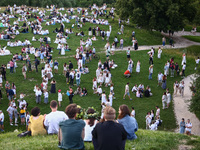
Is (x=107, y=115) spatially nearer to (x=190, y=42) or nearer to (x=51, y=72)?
(x=51, y=72)

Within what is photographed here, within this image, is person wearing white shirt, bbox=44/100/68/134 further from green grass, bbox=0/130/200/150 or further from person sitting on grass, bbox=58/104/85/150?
person sitting on grass, bbox=58/104/85/150

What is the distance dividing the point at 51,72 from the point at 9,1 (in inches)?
1913

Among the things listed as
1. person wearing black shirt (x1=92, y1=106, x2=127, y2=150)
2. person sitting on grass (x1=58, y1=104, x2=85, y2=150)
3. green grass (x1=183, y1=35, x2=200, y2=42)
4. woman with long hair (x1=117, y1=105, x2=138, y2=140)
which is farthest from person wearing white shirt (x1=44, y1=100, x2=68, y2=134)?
green grass (x1=183, y1=35, x2=200, y2=42)

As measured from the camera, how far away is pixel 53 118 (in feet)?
30.3

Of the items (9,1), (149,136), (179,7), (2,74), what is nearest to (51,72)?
(2,74)

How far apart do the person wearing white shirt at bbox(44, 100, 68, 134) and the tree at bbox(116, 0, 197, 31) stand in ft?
117

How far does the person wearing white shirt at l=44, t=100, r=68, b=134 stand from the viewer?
A: 29.4ft

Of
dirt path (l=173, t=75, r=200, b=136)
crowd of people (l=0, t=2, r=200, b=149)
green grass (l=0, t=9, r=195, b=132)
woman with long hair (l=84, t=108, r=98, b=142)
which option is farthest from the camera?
green grass (l=0, t=9, r=195, b=132)

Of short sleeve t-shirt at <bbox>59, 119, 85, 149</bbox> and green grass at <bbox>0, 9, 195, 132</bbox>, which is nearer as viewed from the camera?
short sleeve t-shirt at <bbox>59, 119, 85, 149</bbox>

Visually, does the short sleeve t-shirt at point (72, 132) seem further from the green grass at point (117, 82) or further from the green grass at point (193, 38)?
→ the green grass at point (193, 38)

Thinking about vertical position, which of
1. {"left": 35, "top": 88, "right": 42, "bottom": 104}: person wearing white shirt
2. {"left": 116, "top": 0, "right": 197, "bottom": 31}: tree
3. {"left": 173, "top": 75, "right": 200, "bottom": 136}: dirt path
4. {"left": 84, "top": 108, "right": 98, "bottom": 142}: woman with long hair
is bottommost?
{"left": 173, "top": 75, "right": 200, "bottom": 136}: dirt path

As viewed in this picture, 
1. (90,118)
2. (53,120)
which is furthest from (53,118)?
(90,118)

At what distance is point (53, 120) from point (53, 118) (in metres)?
0.12

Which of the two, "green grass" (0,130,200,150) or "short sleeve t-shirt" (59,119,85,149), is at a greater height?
"short sleeve t-shirt" (59,119,85,149)
